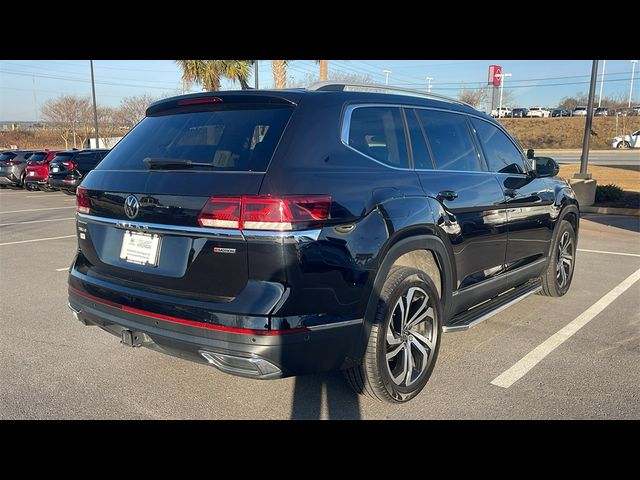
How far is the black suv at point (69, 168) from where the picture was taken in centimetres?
1741

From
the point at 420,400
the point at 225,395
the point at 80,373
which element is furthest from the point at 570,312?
the point at 80,373

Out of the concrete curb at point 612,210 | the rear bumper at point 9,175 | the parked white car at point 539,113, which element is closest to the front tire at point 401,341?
the concrete curb at point 612,210

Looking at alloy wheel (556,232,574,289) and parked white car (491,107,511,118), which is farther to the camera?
parked white car (491,107,511,118)

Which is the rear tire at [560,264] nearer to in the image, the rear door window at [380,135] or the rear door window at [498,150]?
the rear door window at [498,150]

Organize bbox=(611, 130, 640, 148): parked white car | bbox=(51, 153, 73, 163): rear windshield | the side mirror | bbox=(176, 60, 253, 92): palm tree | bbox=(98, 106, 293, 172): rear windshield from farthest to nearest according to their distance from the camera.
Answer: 1. bbox=(611, 130, 640, 148): parked white car
2. bbox=(176, 60, 253, 92): palm tree
3. bbox=(51, 153, 73, 163): rear windshield
4. the side mirror
5. bbox=(98, 106, 293, 172): rear windshield

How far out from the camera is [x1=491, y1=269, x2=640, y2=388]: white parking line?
3631 mm

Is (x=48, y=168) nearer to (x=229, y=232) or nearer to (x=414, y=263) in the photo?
(x=414, y=263)

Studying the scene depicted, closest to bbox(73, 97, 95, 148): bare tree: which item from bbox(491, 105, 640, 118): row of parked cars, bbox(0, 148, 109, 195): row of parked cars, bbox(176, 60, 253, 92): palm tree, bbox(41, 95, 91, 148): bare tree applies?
bbox(41, 95, 91, 148): bare tree

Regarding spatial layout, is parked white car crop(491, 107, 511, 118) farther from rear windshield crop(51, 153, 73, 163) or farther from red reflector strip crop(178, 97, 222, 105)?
red reflector strip crop(178, 97, 222, 105)

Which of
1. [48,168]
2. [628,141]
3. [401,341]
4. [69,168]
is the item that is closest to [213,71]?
[69,168]

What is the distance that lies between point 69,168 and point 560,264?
54.9 ft

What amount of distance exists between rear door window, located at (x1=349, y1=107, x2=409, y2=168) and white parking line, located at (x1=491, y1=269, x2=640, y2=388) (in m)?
1.67
